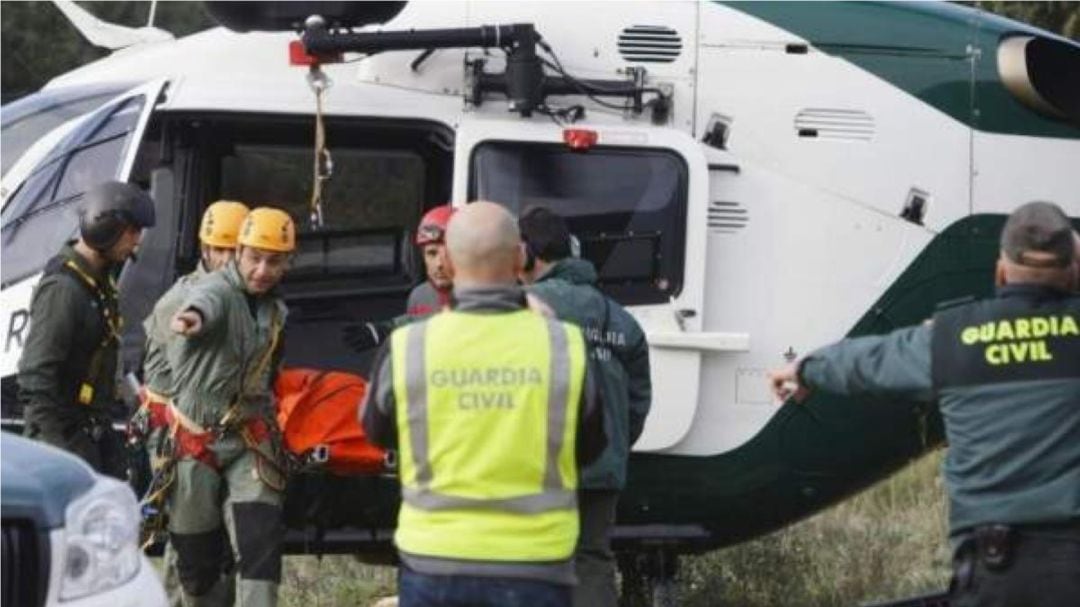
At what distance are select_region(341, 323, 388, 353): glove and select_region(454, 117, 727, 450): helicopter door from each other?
675 mm

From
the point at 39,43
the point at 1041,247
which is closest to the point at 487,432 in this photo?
the point at 1041,247

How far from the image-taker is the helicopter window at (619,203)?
892 centimetres

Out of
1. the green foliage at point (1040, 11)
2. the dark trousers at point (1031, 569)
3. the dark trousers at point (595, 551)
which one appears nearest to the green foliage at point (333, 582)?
the dark trousers at point (595, 551)

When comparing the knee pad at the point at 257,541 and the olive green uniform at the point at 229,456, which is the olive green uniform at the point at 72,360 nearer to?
the olive green uniform at the point at 229,456

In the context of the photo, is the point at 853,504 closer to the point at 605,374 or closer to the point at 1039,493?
the point at 605,374

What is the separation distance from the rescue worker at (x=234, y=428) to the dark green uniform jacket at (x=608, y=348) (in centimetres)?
113

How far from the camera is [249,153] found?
9.75 meters

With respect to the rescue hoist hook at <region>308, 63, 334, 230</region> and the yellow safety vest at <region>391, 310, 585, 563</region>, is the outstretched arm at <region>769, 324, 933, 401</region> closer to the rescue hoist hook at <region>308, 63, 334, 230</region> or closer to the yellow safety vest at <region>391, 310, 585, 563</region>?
the yellow safety vest at <region>391, 310, 585, 563</region>

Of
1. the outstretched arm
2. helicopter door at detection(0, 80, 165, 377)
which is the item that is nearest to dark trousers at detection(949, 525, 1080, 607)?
the outstretched arm

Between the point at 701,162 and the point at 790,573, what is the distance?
2571 mm

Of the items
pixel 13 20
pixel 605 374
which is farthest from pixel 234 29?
pixel 13 20

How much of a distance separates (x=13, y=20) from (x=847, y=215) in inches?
657

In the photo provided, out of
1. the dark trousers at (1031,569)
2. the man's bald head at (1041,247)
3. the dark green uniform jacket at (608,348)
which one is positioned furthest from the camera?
the dark green uniform jacket at (608,348)

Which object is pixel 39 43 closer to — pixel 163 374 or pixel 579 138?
pixel 579 138
